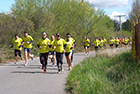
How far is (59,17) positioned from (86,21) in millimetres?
6935

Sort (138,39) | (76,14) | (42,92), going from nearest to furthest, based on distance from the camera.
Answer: (42,92), (138,39), (76,14)

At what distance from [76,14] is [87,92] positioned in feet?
72.9

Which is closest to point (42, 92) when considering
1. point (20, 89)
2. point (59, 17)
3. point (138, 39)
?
point (20, 89)

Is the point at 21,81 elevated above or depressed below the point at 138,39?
below

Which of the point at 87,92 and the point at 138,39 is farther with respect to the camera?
the point at 138,39

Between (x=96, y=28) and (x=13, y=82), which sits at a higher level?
(x=96, y=28)

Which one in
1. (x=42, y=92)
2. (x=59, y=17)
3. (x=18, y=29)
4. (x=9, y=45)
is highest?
(x=59, y=17)

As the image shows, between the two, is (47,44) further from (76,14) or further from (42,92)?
(76,14)

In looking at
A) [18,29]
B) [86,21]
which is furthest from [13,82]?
[86,21]

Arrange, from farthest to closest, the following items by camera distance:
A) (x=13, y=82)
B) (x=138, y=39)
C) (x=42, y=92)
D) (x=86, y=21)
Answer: (x=86, y=21), (x=138, y=39), (x=13, y=82), (x=42, y=92)

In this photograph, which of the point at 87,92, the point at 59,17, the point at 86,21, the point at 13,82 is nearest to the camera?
the point at 87,92

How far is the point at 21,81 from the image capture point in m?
7.62

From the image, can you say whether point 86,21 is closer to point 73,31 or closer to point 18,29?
point 73,31

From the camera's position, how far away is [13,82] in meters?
7.45
